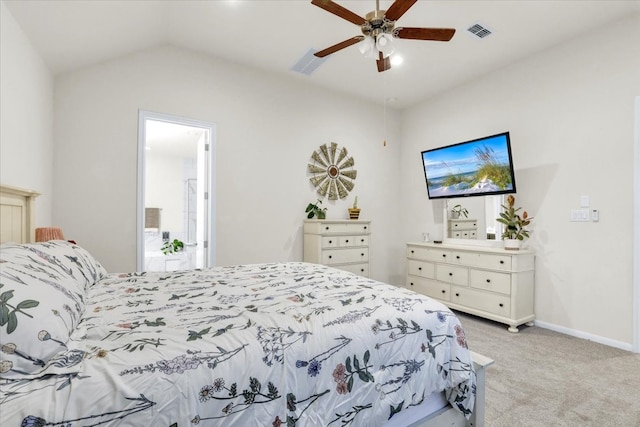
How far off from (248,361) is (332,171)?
3595mm

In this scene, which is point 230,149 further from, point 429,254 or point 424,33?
A: point 429,254

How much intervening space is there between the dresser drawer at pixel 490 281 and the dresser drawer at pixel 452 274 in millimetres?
76

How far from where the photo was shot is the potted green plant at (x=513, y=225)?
3.30m

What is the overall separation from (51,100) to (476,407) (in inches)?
153

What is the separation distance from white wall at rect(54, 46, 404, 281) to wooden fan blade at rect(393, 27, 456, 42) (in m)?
2.16

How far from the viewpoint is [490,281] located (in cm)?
329

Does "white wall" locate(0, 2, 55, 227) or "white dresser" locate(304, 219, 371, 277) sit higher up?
"white wall" locate(0, 2, 55, 227)

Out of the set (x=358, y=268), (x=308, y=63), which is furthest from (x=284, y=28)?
(x=358, y=268)

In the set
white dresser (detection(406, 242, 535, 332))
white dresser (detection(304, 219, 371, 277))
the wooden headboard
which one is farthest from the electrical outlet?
the wooden headboard

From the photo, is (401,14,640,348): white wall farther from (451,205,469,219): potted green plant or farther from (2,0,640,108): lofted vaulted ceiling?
(451,205,469,219): potted green plant

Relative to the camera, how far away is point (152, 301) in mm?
1457

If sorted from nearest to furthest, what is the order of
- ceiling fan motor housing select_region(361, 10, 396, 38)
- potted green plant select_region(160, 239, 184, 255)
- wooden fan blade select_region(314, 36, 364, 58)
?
ceiling fan motor housing select_region(361, 10, 396, 38) → wooden fan blade select_region(314, 36, 364, 58) → potted green plant select_region(160, 239, 184, 255)

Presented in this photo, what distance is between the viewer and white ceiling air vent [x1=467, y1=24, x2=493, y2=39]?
2916 mm

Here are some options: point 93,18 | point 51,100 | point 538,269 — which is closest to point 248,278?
point 93,18
